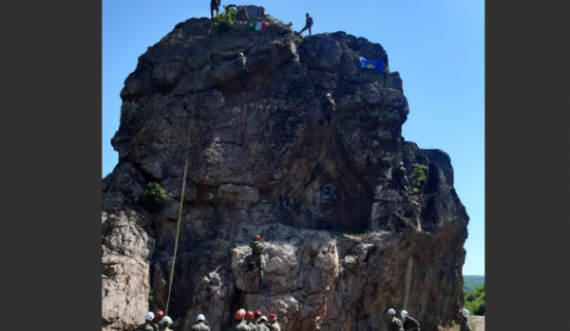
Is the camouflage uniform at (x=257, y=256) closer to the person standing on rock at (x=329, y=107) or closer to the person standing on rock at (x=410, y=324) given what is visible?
the person standing on rock at (x=410, y=324)

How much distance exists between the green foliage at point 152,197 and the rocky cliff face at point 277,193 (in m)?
0.44

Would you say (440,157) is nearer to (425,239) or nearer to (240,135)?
(425,239)

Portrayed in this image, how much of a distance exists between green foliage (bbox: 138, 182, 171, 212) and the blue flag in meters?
14.2

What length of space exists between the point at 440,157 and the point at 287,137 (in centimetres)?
1392

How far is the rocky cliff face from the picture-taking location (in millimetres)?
24953

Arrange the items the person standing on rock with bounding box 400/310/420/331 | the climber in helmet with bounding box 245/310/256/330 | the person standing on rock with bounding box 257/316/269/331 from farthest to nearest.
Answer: the person standing on rock with bounding box 400/310/420/331
the person standing on rock with bounding box 257/316/269/331
the climber in helmet with bounding box 245/310/256/330

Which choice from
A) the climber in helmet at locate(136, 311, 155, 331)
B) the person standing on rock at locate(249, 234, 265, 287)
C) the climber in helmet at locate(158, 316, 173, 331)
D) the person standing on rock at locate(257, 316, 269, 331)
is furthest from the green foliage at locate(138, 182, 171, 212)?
the climber in helmet at locate(158, 316, 173, 331)

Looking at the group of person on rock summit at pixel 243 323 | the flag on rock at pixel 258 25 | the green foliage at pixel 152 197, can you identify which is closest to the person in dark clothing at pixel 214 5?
the flag on rock at pixel 258 25

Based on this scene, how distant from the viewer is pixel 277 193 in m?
29.2

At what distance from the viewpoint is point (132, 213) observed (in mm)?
25391

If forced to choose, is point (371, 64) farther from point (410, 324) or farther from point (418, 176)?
point (410, 324)

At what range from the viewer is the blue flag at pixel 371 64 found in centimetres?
3302

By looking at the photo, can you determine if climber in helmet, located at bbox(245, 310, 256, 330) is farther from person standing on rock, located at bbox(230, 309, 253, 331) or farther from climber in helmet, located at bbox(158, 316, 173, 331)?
climber in helmet, located at bbox(158, 316, 173, 331)

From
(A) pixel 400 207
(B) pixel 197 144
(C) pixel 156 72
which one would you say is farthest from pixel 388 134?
(C) pixel 156 72
